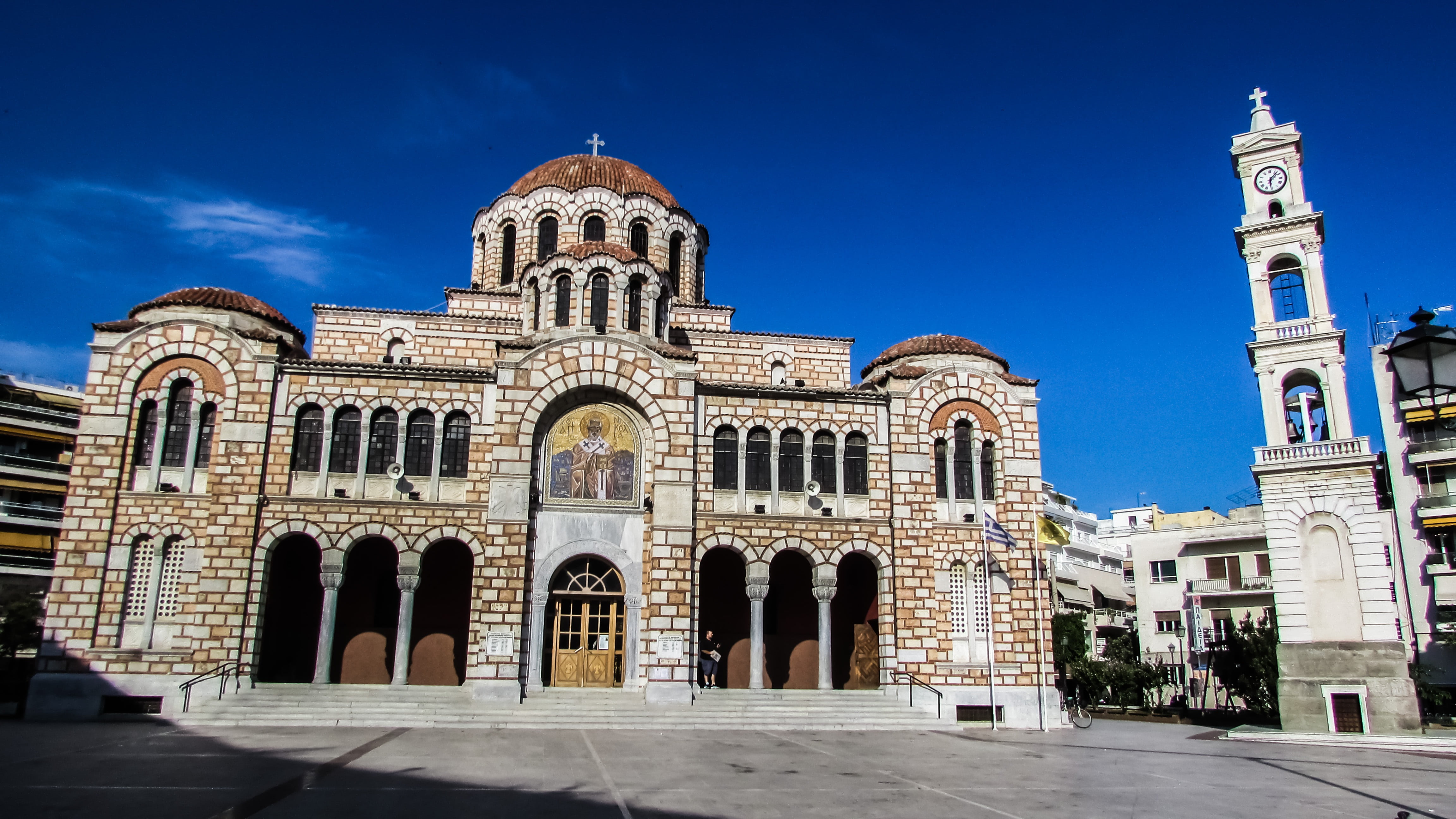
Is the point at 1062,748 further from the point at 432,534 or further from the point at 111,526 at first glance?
the point at 111,526

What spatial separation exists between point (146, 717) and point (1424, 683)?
33.0 metres

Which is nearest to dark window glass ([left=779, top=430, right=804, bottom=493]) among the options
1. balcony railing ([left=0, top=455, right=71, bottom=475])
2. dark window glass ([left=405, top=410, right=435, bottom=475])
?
dark window glass ([left=405, top=410, right=435, bottom=475])

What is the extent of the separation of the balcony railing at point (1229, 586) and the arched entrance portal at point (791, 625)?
24.1 metres

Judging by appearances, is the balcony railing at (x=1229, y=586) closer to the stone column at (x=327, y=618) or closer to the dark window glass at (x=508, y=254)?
the dark window glass at (x=508, y=254)

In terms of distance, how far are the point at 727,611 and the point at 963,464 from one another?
7.96m

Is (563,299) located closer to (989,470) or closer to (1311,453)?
(989,470)

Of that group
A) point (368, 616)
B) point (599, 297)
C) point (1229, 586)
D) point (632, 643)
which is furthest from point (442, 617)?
point (1229, 586)

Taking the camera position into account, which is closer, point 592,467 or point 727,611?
point 592,467

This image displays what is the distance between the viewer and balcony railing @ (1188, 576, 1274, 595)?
42.2m

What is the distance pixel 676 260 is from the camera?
35.4 metres

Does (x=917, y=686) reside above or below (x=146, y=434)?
below

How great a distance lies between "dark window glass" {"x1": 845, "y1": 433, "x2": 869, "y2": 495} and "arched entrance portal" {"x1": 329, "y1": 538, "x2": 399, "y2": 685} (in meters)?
12.5

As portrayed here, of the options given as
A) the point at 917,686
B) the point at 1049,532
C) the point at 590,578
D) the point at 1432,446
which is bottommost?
the point at 917,686

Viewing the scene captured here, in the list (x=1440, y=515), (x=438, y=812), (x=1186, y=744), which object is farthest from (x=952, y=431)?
(x=438, y=812)
